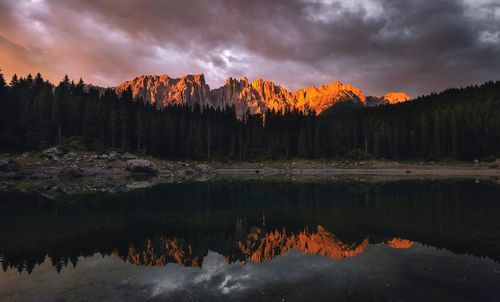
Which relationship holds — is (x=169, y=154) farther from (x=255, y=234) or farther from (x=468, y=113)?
(x=468, y=113)

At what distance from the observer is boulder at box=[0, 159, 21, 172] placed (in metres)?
67.1

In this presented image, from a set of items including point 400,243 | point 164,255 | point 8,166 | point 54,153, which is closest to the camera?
point 164,255

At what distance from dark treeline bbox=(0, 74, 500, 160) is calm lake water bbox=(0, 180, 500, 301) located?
7523cm

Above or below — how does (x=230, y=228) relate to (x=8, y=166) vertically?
below

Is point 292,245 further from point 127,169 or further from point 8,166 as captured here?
point 127,169

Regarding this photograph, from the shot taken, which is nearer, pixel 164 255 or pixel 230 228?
pixel 164 255

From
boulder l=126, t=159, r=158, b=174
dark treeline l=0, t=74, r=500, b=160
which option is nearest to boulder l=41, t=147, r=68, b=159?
dark treeline l=0, t=74, r=500, b=160

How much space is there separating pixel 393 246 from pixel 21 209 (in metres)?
38.3

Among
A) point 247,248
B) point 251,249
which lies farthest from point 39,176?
point 251,249

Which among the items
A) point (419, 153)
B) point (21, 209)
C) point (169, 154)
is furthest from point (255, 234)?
point (419, 153)

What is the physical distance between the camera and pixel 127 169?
88188 mm

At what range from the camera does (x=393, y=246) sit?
20.2m

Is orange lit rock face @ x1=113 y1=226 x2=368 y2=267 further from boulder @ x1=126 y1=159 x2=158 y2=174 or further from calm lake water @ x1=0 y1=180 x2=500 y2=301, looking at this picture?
boulder @ x1=126 y1=159 x2=158 y2=174

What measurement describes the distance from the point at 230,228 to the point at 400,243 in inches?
540
